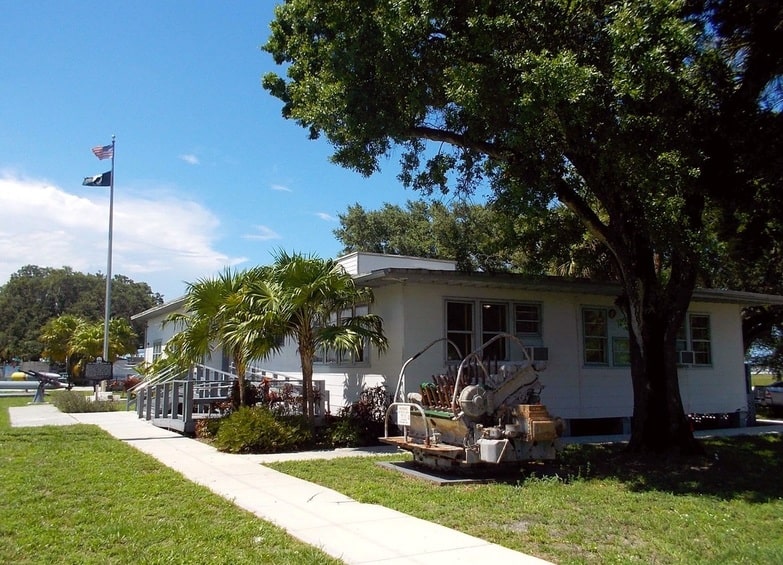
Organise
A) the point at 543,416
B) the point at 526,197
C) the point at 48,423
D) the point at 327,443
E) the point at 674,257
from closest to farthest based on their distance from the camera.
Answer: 1. the point at 543,416
2. the point at 526,197
3. the point at 674,257
4. the point at 327,443
5. the point at 48,423

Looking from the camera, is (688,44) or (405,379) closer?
(688,44)

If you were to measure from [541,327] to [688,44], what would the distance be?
7496 mm

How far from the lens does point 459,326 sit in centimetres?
1381

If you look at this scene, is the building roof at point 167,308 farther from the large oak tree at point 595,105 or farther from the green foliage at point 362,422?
the large oak tree at point 595,105

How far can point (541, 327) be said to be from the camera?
583 inches

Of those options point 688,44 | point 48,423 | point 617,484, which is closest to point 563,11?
point 688,44

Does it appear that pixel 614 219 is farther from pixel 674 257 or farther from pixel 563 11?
pixel 563 11

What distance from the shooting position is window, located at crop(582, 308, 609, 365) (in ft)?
50.4

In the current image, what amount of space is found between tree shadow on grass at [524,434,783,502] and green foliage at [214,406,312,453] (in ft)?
14.4

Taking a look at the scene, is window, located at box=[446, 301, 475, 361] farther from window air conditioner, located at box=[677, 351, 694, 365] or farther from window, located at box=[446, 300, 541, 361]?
window air conditioner, located at box=[677, 351, 694, 365]

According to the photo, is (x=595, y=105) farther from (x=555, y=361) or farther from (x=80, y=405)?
(x=80, y=405)

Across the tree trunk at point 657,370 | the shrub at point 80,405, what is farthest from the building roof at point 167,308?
the tree trunk at point 657,370

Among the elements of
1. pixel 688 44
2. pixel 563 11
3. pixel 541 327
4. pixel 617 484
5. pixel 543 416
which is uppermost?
pixel 563 11

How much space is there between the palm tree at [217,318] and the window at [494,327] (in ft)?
15.7
